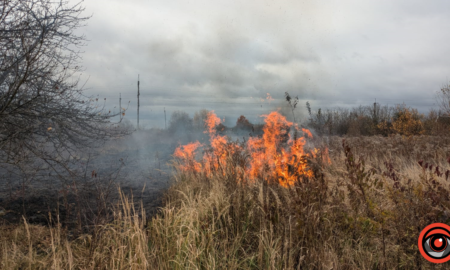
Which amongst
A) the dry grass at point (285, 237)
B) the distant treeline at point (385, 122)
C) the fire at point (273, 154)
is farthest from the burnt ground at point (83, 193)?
the distant treeline at point (385, 122)

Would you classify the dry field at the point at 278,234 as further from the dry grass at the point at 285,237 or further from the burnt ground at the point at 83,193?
the burnt ground at the point at 83,193

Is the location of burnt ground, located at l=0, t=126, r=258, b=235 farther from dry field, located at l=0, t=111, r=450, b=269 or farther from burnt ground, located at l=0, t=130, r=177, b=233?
dry field, located at l=0, t=111, r=450, b=269

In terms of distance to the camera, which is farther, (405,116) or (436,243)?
(405,116)

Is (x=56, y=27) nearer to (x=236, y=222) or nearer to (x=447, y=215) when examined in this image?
(x=236, y=222)

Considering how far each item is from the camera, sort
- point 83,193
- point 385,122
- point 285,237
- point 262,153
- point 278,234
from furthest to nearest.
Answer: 1. point 385,122
2. point 83,193
3. point 262,153
4. point 278,234
5. point 285,237

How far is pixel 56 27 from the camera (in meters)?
5.52

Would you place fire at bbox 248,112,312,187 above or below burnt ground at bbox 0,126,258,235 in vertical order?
above

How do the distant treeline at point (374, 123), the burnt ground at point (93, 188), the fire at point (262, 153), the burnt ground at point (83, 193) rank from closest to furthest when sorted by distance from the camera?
the burnt ground at point (83, 193) → the burnt ground at point (93, 188) → the fire at point (262, 153) → the distant treeline at point (374, 123)

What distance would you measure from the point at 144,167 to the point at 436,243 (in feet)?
42.2

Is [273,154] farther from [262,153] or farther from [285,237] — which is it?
[285,237]

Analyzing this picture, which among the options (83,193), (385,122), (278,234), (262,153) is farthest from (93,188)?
(385,122)

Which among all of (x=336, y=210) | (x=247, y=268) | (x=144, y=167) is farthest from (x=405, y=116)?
(x=247, y=268)

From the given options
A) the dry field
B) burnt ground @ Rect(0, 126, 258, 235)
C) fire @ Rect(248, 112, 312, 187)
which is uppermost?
fire @ Rect(248, 112, 312, 187)

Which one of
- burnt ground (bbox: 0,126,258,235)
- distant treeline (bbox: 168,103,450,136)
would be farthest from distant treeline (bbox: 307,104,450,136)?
burnt ground (bbox: 0,126,258,235)
